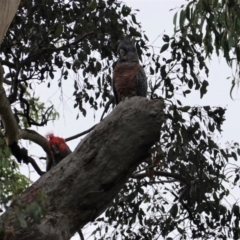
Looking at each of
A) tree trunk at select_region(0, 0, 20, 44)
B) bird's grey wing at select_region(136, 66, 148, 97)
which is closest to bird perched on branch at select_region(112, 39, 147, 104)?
bird's grey wing at select_region(136, 66, 148, 97)

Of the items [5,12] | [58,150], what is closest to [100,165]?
[5,12]

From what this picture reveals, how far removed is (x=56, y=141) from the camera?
14.7ft

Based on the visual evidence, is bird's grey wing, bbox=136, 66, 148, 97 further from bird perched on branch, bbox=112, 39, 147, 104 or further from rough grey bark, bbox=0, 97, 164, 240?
rough grey bark, bbox=0, 97, 164, 240

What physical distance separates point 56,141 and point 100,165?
5.06 feet

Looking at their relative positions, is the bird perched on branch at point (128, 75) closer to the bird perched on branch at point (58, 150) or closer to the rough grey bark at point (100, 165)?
the bird perched on branch at point (58, 150)

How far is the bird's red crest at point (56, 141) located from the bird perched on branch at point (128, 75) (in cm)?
41

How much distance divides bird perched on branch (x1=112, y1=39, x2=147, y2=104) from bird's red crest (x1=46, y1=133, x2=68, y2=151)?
41cm

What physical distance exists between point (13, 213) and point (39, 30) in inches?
95.4

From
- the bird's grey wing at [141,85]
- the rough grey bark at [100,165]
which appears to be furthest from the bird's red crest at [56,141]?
the rough grey bark at [100,165]

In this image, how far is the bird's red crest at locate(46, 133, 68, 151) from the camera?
4426 millimetres

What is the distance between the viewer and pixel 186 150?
5.05m

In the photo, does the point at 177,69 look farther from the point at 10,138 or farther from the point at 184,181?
the point at 10,138

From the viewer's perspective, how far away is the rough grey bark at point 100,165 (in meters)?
2.91

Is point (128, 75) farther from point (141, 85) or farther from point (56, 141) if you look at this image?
point (56, 141)
